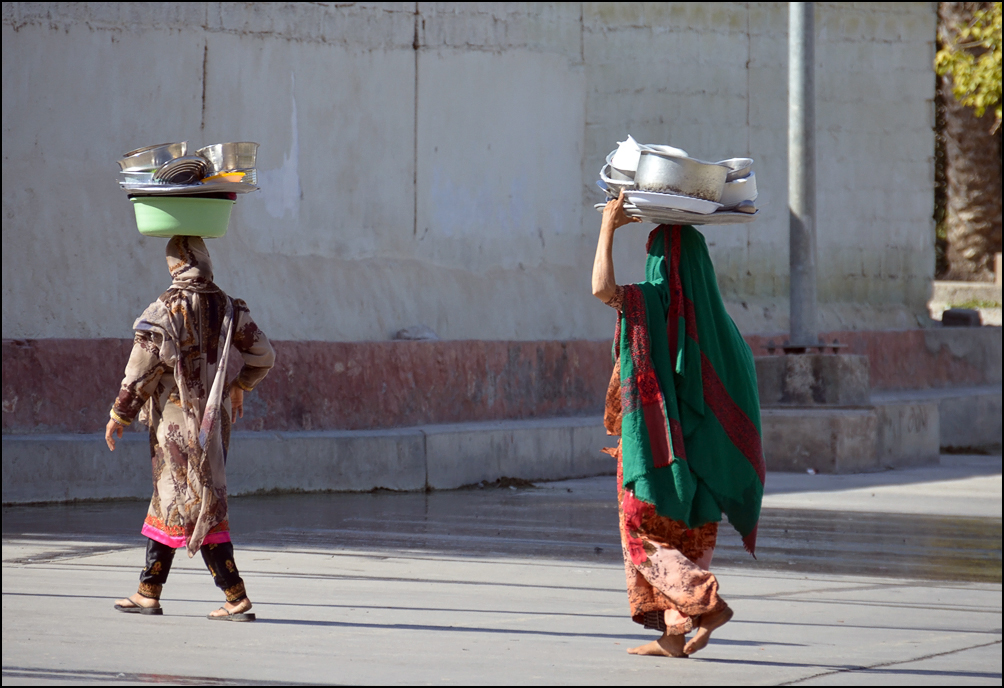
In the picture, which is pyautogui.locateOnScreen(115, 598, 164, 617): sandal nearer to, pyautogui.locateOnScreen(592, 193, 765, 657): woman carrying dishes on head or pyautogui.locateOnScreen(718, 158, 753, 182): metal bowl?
pyautogui.locateOnScreen(592, 193, 765, 657): woman carrying dishes on head

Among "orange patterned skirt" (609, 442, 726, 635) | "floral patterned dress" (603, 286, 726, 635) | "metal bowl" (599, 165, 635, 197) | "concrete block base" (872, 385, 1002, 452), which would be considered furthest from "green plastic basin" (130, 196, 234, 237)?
"concrete block base" (872, 385, 1002, 452)

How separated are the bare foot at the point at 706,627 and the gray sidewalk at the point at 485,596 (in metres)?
0.06

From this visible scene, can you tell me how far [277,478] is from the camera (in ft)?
37.8

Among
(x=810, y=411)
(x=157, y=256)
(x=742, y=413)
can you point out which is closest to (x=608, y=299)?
(x=742, y=413)

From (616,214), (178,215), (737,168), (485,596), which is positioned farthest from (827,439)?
(178,215)

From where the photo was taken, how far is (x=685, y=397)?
572 cm

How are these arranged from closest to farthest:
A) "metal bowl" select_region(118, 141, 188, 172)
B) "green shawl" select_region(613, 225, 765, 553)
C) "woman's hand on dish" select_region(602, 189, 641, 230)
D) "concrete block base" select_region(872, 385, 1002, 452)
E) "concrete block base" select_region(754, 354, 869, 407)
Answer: "green shawl" select_region(613, 225, 765, 553) < "woman's hand on dish" select_region(602, 189, 641, 230) < "metal bowl" select_region(118, 141, 188, 172) < "concrete block base" select_region(754, 354, 869, 407) < "concrete block base" select_region(872, 385, 1002, 452)

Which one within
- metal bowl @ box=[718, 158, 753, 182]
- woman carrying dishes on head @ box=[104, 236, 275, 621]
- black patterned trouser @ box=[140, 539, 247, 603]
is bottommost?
black patterned trouser @ box=[140, 539, 247, 603]

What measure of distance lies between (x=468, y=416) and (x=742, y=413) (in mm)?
7523

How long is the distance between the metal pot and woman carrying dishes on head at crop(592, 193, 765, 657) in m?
0.16

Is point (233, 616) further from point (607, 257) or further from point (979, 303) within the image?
point (979, 303)

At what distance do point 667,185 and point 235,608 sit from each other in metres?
2.53

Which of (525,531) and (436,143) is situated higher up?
(436,143)

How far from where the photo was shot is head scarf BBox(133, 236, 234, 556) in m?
6.34
